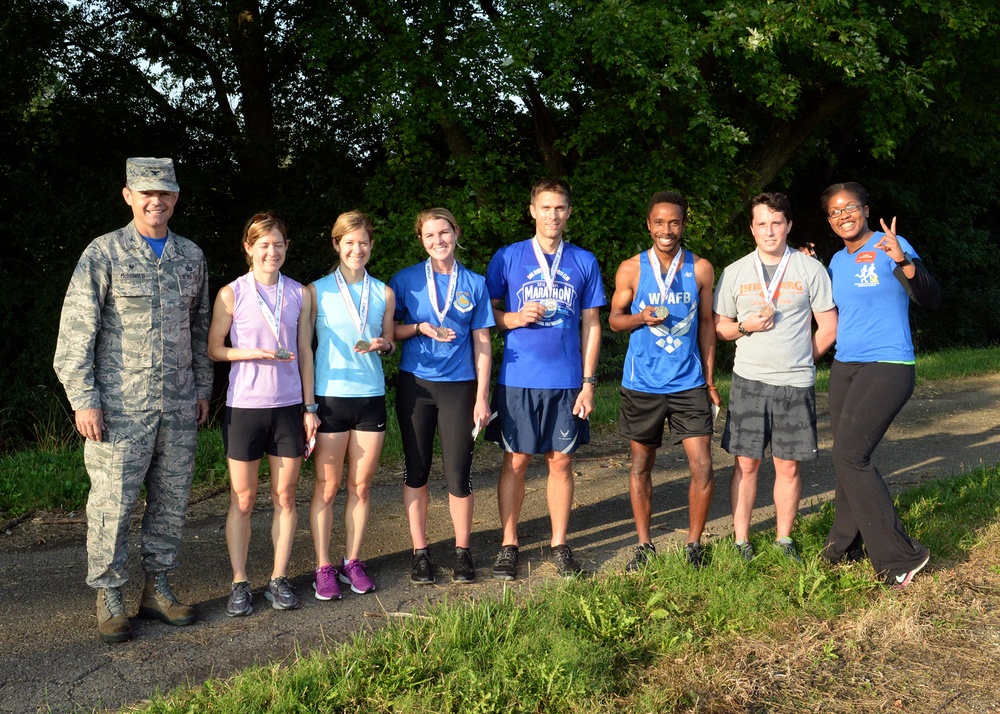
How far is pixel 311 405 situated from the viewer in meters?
4.94

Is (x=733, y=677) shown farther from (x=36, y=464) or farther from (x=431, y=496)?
(x=36, y=464)

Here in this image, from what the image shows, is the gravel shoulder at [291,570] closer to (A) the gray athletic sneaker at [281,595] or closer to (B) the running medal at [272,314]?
(A) the gray athletic sneaker at [281,595]

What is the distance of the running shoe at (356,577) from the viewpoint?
5.04 m

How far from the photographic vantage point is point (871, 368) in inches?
200

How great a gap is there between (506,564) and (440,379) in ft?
3.72

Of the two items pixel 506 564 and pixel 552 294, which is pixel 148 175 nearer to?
pixel 552 294

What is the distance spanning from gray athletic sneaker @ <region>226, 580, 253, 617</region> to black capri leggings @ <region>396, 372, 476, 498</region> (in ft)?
3.43

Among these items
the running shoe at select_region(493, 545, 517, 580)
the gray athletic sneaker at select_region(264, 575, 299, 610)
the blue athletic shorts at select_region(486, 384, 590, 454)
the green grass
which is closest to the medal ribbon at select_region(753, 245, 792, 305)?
the blue athletic shorts at select_region(486, 384, 590, 454)

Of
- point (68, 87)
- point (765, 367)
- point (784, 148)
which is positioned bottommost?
point (765, 367)

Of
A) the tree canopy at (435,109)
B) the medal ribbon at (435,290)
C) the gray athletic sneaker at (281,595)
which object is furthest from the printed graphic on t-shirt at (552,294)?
the tree canopy at (435,109)

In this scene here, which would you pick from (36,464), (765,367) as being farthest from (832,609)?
(36,464)

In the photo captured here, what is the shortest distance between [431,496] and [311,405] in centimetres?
241

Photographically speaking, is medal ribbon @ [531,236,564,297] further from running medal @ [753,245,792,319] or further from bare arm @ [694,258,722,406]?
running medal @ [753,245,792,319]

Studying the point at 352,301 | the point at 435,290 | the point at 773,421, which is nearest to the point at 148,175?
the point at 352,301
